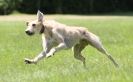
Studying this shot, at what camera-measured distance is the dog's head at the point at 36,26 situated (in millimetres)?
11398

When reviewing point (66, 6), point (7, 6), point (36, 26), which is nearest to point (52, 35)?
point (36, 26)

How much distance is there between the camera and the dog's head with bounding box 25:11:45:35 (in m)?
11.4

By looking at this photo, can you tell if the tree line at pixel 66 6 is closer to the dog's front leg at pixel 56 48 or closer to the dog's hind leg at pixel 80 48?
the dog's hind leg at pixel 80 48

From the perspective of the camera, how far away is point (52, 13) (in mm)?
61625

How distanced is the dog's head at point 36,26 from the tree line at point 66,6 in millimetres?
47720

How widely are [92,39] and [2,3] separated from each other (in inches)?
1843

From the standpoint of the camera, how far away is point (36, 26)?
11.5 meters

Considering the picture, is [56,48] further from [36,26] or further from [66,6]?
[66,6]

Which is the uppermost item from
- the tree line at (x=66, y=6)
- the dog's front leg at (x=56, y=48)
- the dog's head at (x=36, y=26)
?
the dog's head at (x=36, y=26)

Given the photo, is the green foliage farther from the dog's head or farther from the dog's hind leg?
the dog's head

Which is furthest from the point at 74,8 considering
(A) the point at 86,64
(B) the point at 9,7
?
(A) the point at 86,64

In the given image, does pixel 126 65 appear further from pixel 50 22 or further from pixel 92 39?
pixel 50 22

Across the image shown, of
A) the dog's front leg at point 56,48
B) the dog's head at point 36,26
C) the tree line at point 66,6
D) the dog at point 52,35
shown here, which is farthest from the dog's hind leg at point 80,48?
the tree line at point 66,6

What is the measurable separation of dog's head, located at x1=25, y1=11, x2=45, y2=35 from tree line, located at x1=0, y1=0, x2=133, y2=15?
47.7 m
